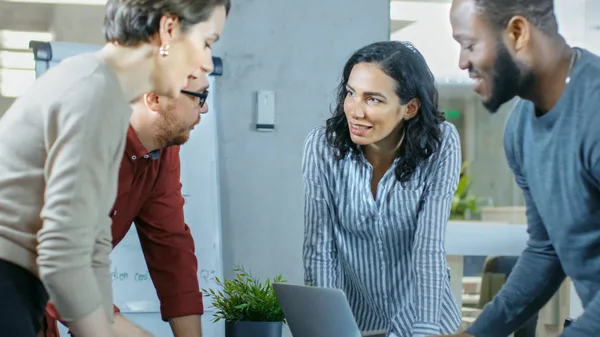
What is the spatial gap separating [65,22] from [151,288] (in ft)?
3.47

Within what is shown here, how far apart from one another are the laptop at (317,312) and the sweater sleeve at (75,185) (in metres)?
0.51

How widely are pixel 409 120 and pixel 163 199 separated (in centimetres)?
69

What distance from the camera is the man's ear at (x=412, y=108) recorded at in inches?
86.6

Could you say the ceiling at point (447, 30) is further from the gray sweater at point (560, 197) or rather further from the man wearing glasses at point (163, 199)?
the gray sweater at point (560, 197)

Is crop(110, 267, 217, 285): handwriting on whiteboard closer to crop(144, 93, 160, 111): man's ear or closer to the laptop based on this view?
crop(144, 93, 160, 111): man's ear

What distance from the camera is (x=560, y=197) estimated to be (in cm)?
142

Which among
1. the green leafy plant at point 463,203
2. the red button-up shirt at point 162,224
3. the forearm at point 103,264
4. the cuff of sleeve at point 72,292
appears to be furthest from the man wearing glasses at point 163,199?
the green leafy plant at point 463,203

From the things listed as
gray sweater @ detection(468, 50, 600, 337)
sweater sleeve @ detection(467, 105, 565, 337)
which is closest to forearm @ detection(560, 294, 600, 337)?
gray sweater @ detection(468, 50, 600, 337)

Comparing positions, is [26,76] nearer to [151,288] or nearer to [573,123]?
[151,288]

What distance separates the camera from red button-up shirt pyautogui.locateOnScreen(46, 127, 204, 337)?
6.43 feet

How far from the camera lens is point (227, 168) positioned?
3201mm

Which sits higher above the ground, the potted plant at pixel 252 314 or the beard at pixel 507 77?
the beard at pixel 507 77

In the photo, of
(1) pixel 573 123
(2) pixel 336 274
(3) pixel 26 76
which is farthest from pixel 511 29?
(3) pixel 26 76

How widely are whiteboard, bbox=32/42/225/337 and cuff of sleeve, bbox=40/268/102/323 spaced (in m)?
1.71
